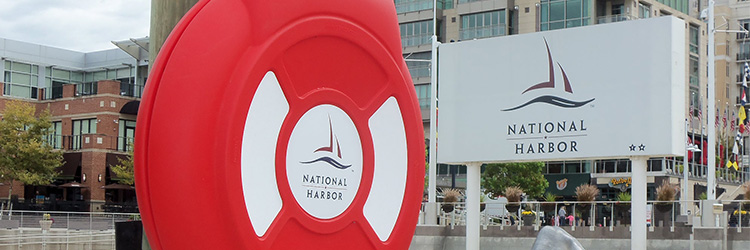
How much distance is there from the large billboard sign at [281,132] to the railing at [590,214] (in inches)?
764

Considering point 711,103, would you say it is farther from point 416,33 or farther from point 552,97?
point 416,33

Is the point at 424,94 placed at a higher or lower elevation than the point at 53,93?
higher

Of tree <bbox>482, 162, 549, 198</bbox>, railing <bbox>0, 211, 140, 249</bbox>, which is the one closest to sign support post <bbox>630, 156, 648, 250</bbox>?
railing <bbox>0, 211, 140, 249</bbox>

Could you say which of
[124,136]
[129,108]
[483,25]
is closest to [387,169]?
[129,108]

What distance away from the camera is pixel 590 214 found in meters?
24.9

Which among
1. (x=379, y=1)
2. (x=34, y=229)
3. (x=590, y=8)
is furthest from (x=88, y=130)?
(x=379, y=1)

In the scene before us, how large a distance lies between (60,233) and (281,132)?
957 inches

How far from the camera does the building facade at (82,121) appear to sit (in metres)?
47.1

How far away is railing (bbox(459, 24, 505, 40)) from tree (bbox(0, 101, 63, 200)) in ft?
85.8

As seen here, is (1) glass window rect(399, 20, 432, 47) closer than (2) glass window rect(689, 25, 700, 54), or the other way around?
(1) glass window rect(399, 20, 432, 47)

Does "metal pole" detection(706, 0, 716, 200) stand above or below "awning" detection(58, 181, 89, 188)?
above

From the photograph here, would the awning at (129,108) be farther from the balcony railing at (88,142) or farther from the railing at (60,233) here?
the railing at (60,233)

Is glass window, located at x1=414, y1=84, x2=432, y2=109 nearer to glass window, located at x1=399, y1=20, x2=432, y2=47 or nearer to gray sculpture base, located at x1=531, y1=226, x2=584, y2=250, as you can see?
glass window, located at x1=399, y1=20, x2=432, y2=47

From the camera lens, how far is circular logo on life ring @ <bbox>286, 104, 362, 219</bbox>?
3902 millimetres
